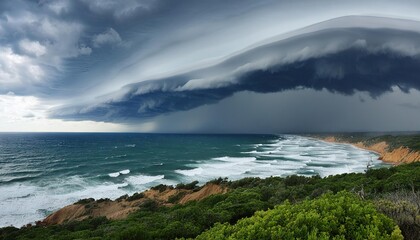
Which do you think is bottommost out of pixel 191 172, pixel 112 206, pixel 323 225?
pixel 191 172

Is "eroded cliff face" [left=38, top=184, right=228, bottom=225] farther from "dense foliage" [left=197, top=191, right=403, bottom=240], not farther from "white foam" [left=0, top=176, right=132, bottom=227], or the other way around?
"dense foliage" [left=197, top=191, right=403, bottom=240]

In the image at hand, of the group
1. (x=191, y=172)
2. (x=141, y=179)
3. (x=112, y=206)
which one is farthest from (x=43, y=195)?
(x=191, y=172)

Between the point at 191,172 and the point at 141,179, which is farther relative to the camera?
the point at 191,172

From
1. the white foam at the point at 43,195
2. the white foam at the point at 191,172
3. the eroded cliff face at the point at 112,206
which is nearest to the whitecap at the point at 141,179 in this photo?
the white foam at the point at 43,195

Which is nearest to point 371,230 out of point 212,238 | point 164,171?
Answer: point 212,238

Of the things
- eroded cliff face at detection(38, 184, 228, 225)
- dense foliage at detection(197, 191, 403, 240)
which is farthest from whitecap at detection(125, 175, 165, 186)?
dense foliage at detection(197, 191, 403, 240)

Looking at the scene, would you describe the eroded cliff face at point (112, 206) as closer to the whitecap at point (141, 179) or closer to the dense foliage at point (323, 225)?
the whitecap at point (141, 179)

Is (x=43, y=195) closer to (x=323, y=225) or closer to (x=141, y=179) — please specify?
(x=141, y=179)
